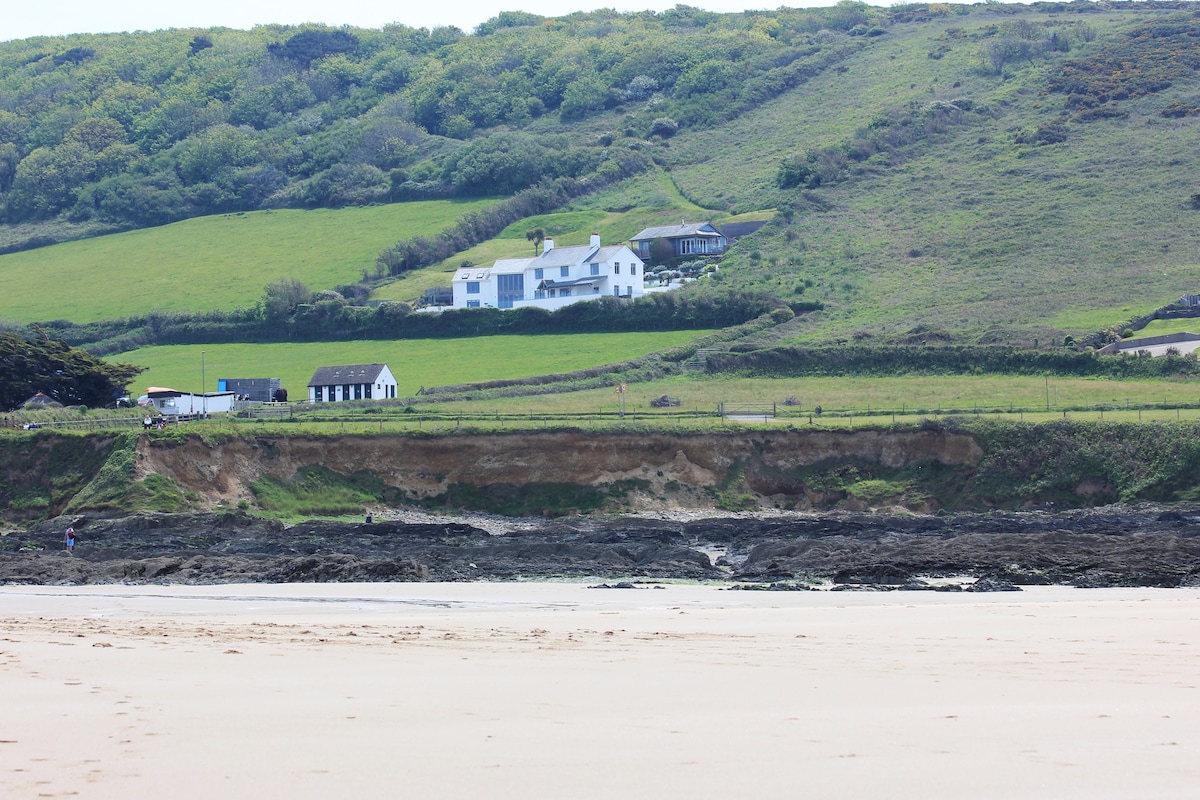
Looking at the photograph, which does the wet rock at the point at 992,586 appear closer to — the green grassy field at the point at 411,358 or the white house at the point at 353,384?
the green grassy field at the point at 411,358

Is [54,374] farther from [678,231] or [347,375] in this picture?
[678,231]

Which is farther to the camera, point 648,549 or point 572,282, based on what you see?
point 572,282

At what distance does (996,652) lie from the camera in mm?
17438

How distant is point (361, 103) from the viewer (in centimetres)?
16725

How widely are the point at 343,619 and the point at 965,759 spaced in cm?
1359

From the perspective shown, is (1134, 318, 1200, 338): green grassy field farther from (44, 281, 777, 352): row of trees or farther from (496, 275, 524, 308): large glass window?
(496, 275, 524, 308): large glass window

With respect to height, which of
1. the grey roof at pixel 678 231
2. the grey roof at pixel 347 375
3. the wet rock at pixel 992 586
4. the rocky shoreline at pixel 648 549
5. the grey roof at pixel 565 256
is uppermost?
the grey roof at pixel 678 231

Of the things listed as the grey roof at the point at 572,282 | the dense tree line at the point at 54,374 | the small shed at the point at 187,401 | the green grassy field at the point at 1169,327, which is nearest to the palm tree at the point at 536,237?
the grey roof at the point at 572,282

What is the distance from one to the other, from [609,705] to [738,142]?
123691 millimetres

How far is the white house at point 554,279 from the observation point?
302ft

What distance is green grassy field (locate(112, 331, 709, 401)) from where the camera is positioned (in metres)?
74.4

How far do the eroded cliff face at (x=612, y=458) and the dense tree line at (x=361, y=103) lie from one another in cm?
7962

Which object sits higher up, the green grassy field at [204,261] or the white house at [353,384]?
the green grassy field at [204,261]

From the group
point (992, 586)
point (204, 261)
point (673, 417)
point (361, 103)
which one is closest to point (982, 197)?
point (673, 417)
